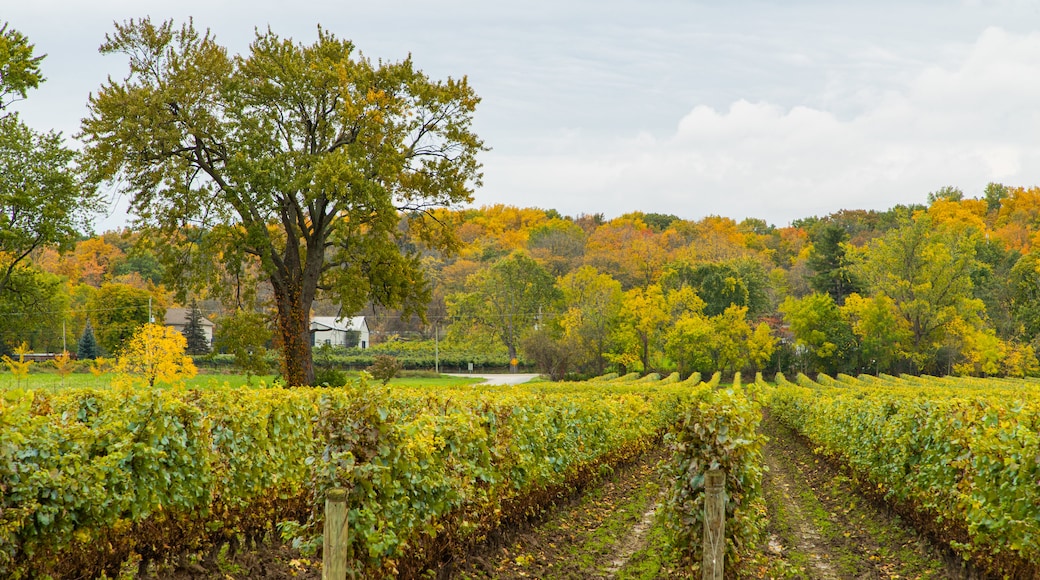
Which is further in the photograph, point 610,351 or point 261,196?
point 610,351

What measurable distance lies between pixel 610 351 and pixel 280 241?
40863 millimetres

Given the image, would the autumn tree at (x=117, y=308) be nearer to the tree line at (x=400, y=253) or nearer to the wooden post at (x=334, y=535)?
the tree line at (x=400, y=253)

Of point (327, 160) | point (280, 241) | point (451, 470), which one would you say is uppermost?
point (327, 160)

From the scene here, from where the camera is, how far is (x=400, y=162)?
96.0ft

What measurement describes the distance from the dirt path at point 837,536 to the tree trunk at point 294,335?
17.7m

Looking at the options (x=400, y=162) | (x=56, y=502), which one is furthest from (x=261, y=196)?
(x=56, y=502)

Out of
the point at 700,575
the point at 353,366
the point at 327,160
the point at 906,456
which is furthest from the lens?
the point at 353,366

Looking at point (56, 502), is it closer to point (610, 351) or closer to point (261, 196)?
point (261, 196)

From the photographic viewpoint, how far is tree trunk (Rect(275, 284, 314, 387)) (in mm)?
29594

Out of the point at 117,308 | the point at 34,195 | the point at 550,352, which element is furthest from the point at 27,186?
the point at 550,352

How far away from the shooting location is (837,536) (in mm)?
11219

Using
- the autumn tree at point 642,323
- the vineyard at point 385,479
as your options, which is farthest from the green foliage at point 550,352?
the vineyard at point 385,479

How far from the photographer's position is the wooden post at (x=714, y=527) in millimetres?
6102

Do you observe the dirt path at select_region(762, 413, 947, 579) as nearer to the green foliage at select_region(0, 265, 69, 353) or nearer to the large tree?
the large tree
